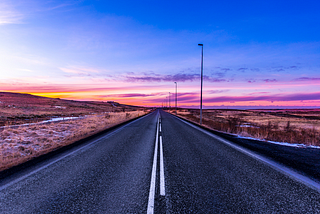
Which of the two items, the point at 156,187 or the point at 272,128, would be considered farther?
the point at 272,128

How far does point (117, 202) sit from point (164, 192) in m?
0.98

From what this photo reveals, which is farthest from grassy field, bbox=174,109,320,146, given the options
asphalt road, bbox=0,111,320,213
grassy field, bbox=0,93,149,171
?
grassy field, bbox=0,93,149,171

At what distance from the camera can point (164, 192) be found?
357 centimetres

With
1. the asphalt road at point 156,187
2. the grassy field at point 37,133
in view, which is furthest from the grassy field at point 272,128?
the grassy field at point 37,133

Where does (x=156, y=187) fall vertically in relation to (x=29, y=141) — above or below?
above

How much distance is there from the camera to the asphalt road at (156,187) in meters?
3.00

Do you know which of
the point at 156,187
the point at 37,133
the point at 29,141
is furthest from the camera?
the point at 37,133

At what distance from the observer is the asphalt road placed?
9.85ft

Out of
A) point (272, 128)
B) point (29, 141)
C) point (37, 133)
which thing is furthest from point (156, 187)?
point (272, 128)

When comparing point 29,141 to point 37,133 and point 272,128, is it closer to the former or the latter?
point 37,133

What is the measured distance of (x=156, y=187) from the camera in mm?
3803

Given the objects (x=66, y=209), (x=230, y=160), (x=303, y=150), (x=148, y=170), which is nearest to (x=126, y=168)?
(x=148, y=170)

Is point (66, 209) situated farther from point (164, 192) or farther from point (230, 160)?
point (230, 160)

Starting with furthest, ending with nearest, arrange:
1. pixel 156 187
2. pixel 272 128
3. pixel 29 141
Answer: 1. pixel 272 128
2. pixel 29 141
3. pixel 156 187
